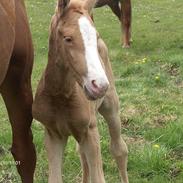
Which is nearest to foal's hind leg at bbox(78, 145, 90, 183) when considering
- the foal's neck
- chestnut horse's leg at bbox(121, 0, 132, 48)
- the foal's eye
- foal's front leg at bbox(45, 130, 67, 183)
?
foal's front leg at bbox(45, 130, 67, 183)

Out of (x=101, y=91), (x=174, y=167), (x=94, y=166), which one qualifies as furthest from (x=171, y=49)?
(x=101, y=91)

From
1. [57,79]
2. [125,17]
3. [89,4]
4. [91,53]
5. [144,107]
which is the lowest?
[125,17]

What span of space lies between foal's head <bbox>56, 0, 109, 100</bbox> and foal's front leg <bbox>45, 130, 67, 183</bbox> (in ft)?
1.95

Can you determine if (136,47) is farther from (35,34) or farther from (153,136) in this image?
(153,136)

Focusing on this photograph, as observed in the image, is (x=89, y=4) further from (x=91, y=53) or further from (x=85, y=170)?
(x=85, y=170)

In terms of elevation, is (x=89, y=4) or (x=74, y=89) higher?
(x=89, y=4)

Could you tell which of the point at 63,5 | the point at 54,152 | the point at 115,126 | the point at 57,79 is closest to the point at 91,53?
the point at 63,5

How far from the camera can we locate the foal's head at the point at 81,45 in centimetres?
272

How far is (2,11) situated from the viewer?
2670 mm

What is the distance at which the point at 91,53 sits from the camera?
2.80 meters

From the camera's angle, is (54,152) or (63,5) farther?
(54,152)

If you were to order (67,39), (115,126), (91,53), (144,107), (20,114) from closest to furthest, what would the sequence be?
(91,53)
(67,39)
(20,114)
(115,126)
(144,107)

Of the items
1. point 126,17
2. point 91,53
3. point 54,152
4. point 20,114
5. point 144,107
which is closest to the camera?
point 91,53

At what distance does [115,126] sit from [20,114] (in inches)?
37.9
